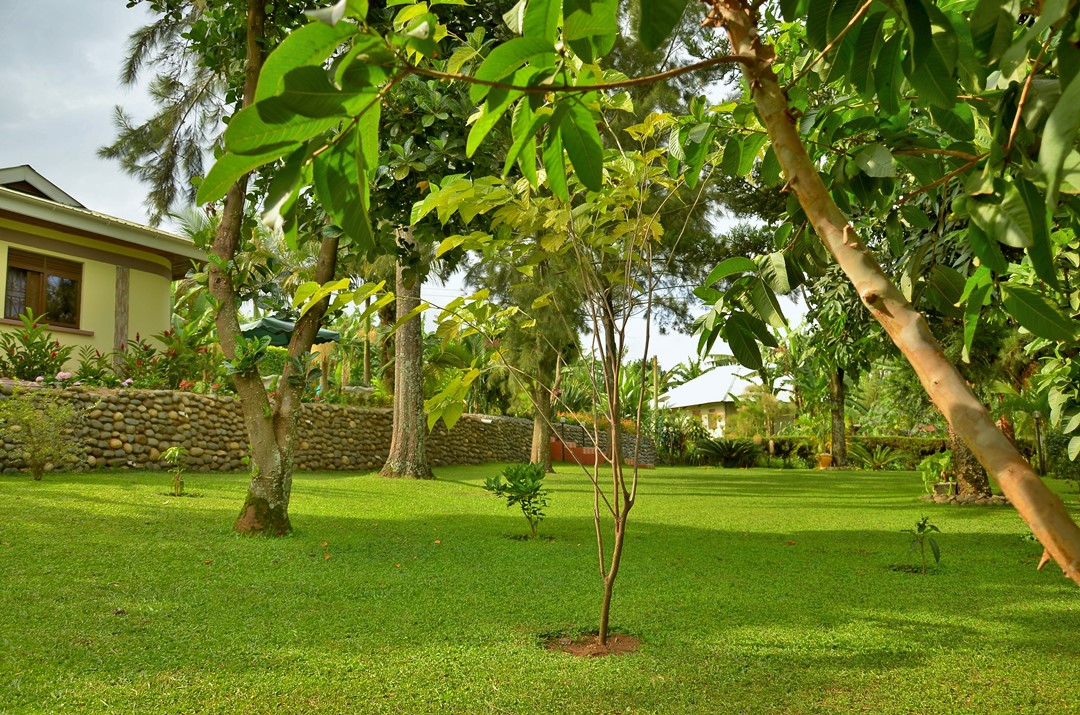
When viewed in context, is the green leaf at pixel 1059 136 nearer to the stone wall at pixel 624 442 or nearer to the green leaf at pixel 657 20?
the green leaf at pixel 657 20

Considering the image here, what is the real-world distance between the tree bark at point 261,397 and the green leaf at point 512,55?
5401 mm

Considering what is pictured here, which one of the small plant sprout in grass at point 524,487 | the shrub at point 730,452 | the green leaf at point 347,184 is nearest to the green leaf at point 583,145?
the green leaf at point 347,184

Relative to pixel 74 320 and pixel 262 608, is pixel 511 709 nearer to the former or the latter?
pixel 262 608

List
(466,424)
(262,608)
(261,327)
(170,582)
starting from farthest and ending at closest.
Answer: (466,424) < (261,327) < (170,582) < (262,608)

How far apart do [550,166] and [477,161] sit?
3.80 metres

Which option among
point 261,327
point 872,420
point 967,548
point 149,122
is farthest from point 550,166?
point 872,420

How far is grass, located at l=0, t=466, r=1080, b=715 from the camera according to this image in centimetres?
303

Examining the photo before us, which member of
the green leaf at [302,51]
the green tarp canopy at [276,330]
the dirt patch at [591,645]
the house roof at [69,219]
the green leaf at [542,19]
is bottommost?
the dirt patch at [591,645]

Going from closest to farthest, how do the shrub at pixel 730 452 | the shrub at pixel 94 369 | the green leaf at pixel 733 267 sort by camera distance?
1. the green leaf at pixel 733 267
2. the shrub at pixel 94 369
3. the shrub at pixel 730 452

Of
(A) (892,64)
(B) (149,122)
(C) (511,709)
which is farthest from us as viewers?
(B) (149,122)

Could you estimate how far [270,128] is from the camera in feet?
2.37

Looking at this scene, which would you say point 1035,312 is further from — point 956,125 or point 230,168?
point 230,168

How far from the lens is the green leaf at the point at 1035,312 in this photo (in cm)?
98

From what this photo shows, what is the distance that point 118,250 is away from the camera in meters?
13.4
